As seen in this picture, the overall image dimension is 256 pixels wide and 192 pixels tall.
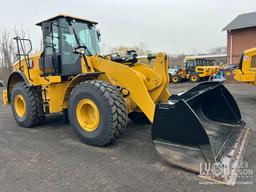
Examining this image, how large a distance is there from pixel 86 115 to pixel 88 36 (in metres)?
1.85

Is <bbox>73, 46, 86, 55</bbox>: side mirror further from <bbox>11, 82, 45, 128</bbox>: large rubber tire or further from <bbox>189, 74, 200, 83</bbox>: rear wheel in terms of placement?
<bbox>189, 74, 200, 83</bbox>: rear wheel

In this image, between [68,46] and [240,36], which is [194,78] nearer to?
[240,36]

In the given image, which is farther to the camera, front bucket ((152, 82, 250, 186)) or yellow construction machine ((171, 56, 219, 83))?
yellow construction machine ((171, 56, 219, 83))

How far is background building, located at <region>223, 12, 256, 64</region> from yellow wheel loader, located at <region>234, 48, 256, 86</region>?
15.8 m

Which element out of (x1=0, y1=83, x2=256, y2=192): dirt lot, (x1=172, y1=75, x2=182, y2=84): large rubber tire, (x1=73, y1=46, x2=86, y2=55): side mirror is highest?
(x1=73, y1=46, x2=86, y2=55): side mirror

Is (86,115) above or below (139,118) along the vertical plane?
above

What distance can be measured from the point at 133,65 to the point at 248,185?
3.02 metres

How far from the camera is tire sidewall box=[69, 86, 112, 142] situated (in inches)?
152

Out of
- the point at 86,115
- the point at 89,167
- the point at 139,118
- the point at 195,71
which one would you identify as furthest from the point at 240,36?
the point at 89,167

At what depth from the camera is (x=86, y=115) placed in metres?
4.42

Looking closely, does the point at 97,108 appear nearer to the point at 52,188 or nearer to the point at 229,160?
the point at 52,188

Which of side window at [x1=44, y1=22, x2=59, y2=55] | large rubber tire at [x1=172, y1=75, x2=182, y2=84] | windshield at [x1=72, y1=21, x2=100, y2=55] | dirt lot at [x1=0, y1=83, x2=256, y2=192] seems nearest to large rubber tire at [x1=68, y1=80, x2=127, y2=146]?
dirt lot at [x1=0, y1=83, x2=256, y2=192]

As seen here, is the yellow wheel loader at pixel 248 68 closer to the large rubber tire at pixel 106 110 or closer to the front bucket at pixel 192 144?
the front bucket at pixel 192 144

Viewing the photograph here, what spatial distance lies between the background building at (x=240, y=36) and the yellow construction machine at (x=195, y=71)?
426 centimetres
